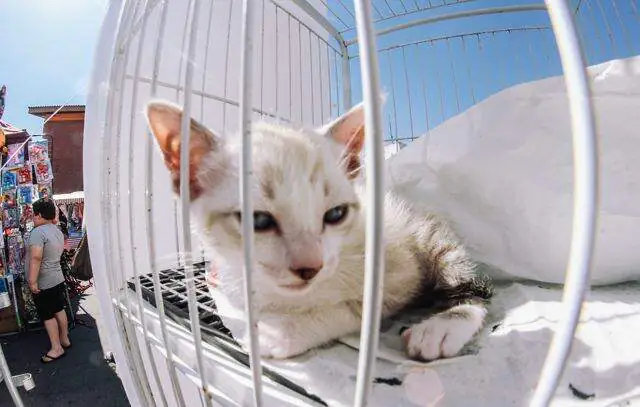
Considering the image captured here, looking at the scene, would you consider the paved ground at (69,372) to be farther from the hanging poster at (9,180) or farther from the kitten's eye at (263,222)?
the kitten's eye at (263,222)

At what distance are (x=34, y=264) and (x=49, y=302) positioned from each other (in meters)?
0.24

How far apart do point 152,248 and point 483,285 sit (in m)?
0.44

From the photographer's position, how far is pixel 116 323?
49 centimetres

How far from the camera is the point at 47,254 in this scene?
75.4 inches

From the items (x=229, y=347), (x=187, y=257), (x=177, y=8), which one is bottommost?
(x=229, y=347)

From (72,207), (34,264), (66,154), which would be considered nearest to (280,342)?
(34,264)

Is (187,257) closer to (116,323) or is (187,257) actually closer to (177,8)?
(116,323)

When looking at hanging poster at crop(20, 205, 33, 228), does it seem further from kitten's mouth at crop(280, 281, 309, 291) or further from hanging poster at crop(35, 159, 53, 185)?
kitten's mouth at crop(280, 281, 309, 291)

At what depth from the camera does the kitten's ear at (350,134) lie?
45 cm

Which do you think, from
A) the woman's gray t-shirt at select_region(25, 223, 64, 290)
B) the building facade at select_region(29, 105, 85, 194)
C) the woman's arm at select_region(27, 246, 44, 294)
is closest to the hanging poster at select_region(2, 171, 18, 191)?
the woman's gray t-shirt at select_region(25, 223, 64, 290)

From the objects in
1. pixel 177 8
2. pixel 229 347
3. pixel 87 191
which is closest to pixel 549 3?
pixel 229 347

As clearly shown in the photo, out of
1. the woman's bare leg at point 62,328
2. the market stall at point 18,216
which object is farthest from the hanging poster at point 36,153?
the woman's bare leg at point 62,328

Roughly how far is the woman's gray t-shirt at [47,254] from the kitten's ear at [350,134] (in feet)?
6.91

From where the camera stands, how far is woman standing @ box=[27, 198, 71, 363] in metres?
1.85
